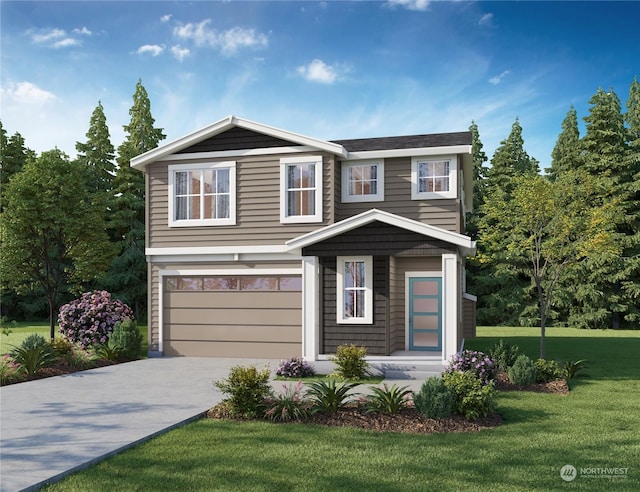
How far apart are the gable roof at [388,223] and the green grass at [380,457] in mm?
4488

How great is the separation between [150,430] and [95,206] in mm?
15471

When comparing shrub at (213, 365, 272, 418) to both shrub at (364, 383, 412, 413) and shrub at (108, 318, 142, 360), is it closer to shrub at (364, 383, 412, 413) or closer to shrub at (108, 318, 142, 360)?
shrub at (364, 383, 412, 413)

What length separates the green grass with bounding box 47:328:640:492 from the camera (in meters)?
5.89

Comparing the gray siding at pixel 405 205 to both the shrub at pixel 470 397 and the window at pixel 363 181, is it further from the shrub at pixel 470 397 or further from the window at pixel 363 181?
the shrub at pixel 470 397

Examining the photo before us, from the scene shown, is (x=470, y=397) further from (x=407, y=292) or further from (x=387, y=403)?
(x=407, y=292)

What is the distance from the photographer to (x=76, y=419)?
8.62 meters

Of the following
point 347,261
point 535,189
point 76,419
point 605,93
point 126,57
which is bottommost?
point 76,419

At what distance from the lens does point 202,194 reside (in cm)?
1631

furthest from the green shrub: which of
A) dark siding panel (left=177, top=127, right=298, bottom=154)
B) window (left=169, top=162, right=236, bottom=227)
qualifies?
window (left=169, top=162, right=236, bottom=227)

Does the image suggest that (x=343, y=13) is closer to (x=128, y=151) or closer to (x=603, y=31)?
(x=603, y=31)

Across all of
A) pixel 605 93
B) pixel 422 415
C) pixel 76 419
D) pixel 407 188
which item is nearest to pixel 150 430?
pixel 76 419

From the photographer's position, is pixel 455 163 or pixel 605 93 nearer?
pixel 455 163

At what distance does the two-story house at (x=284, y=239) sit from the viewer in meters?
14.3

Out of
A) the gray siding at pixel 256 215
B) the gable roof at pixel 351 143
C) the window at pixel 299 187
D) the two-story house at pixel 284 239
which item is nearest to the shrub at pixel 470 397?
the two-story house at pixel 284 239
